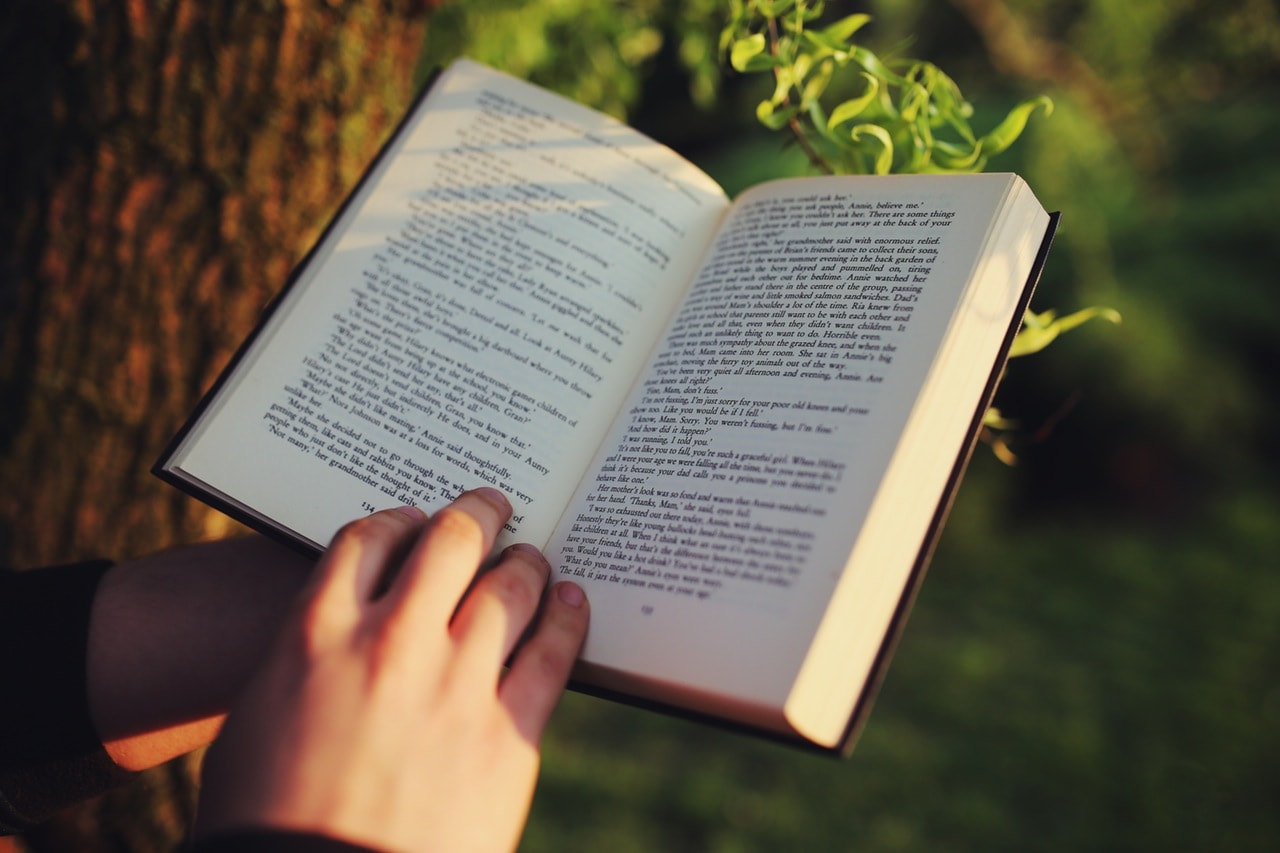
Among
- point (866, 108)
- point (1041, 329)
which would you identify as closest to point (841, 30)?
point (866, 108)

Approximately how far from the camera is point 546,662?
3.00 feet

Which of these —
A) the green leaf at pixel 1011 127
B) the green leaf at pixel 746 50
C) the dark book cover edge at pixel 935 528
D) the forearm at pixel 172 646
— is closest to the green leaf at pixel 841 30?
the green leaf at pixel 746 50

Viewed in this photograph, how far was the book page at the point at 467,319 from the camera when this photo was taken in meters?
1.10

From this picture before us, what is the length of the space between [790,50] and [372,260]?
24.9 inches

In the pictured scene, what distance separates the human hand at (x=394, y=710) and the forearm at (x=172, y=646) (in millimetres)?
379

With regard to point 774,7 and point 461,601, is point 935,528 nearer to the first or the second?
point 461,601

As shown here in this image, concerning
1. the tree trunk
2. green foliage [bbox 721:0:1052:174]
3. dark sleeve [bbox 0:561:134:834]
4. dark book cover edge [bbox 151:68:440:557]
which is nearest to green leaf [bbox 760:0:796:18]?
green foliage [bbox 721:0:1052:174]

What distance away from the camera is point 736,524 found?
97 cm

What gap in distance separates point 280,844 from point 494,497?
0.42m

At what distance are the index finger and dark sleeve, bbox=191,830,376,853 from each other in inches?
7.4

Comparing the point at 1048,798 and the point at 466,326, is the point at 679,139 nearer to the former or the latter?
the point at 1048,798

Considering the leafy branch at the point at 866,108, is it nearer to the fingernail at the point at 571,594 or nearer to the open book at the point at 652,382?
the open book at the point at 652,382

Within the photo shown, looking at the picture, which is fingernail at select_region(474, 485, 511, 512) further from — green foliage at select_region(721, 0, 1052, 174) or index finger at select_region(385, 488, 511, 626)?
green foliage at select_region(721, 0, 1052, 174)

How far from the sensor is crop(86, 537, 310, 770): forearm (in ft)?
3.81
